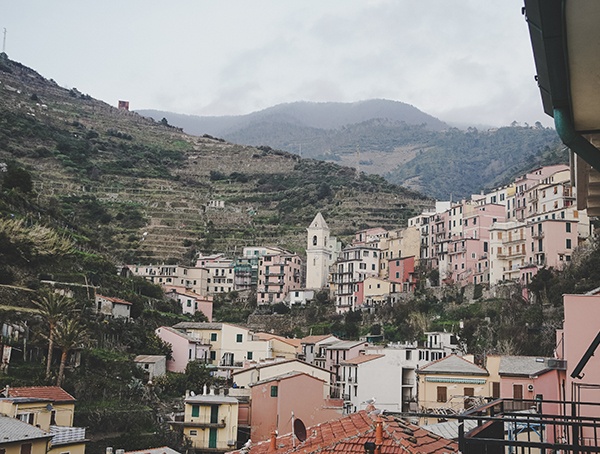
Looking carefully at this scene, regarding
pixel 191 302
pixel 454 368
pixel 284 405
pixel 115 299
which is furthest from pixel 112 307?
pixel 191 302

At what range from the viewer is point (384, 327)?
225 ft

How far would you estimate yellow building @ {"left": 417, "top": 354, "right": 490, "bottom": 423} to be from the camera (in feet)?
127

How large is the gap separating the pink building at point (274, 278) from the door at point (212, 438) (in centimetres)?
5030

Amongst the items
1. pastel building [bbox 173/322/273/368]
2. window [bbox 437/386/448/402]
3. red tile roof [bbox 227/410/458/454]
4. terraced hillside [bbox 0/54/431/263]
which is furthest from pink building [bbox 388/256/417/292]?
red tile roof [bbox 227/410/458/454]

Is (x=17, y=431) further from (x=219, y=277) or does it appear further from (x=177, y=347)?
(x=219, y=277)

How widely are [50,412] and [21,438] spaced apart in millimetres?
4492

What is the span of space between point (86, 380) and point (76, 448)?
9686 mm

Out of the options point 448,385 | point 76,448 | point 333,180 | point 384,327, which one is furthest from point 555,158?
point 76,448

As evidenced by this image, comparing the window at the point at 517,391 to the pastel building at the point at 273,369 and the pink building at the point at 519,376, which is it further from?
the pastel building at the point at 273,369

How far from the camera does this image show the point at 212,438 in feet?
123

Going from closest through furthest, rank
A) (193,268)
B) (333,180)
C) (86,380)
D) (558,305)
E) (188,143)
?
1. (86,380)
2. (558,305)
3. (193,268)
4. (333,180)
5. (188,143)

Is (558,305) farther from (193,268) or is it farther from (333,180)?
(333,180)

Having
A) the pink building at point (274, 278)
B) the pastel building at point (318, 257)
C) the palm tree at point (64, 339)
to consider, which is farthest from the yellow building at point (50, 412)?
the pastel building at point (318, 257)

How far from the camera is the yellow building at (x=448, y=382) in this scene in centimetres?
3878
